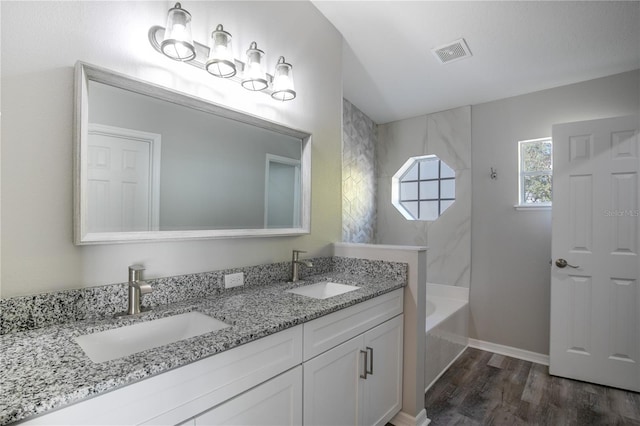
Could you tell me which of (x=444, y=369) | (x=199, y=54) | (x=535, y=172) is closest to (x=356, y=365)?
(x=444, y=369)

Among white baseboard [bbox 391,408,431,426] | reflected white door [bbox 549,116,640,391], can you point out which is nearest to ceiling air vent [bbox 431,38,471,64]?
reflected white door [bbox 549,116,640,391]

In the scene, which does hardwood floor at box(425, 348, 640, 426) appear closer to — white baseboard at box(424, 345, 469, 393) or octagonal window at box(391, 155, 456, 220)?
white baseboard at box(424, 345, 469, 393)

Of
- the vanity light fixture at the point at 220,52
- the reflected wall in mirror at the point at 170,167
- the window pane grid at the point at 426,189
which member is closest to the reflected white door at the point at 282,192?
the reflected wall in mirror at the point at 170,167

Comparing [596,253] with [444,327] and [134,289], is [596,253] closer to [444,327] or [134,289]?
[444,327]

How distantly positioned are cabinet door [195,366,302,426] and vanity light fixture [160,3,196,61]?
4.53ft

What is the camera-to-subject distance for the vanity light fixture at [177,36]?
1330 millimetres

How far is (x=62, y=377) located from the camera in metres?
0.76

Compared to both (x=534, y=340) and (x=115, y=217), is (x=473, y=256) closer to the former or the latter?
(x=534, y=340)

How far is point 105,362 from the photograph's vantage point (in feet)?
2.75

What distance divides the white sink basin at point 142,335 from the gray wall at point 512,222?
9.00ft

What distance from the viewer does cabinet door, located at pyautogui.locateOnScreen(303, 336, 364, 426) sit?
4.40 ft

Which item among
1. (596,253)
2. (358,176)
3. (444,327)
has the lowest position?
(444,327)

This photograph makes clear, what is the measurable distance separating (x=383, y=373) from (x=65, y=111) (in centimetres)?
191

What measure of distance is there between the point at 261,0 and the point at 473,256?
9.27 ft
